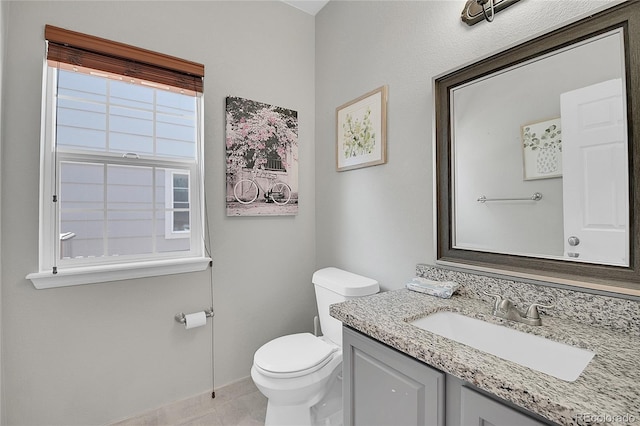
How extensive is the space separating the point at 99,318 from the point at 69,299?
18 cm

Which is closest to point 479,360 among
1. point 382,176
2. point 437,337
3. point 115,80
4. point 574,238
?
point 437,337

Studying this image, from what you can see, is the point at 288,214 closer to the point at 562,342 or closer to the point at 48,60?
the point at 48,60

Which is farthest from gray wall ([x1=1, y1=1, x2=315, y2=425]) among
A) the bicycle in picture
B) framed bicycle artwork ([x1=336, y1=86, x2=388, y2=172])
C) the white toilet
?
the white toilet

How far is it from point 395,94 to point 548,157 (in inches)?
33.4

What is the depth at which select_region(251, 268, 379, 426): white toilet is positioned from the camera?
4.55 ft

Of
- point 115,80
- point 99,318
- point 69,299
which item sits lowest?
point 99,318

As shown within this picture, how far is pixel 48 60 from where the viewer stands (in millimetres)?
1445

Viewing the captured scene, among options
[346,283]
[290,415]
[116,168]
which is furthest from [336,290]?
[116,168]

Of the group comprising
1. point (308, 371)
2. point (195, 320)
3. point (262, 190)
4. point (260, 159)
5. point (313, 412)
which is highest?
point (260, 159)

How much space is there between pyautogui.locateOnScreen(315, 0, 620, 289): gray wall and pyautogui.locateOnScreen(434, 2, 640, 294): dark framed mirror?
0.09 metres

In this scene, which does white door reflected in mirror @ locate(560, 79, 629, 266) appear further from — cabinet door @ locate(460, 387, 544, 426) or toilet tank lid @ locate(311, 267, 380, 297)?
toilet tank lid @ locate(311, 267, 380, 297)

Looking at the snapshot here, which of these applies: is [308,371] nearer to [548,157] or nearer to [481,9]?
[548,157]

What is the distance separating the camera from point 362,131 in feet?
6.05

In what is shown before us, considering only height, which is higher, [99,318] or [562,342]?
[562,342]
